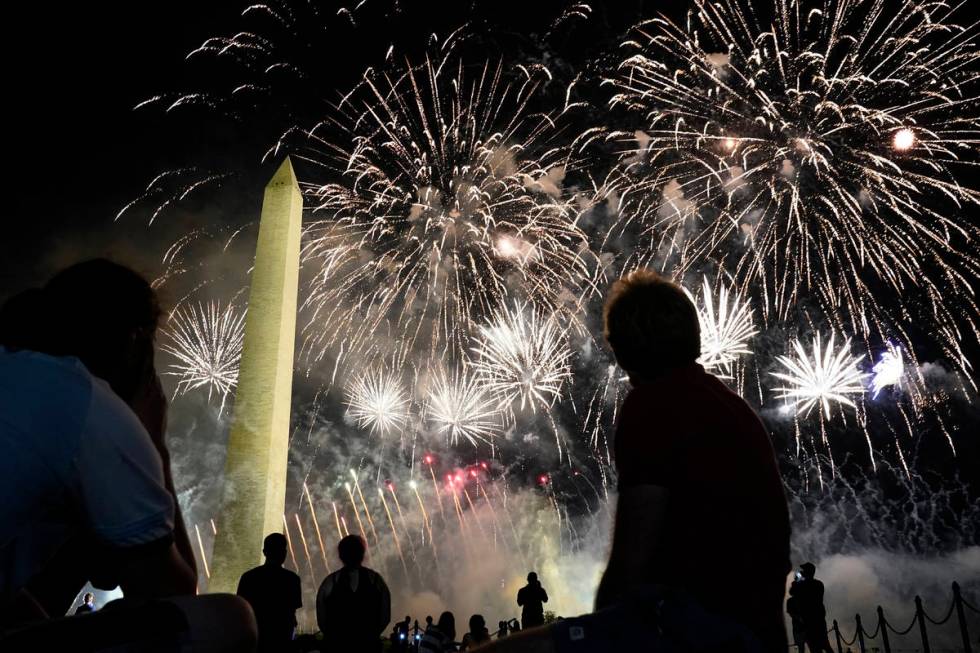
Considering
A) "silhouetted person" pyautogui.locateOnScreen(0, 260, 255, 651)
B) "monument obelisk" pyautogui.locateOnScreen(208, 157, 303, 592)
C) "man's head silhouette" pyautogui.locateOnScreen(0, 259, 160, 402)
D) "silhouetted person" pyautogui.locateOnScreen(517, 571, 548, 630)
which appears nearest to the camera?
"silhouetted person" pyautogui.locateOnScreen(0, 260, 255, 651)

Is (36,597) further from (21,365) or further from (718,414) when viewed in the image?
(718,414)

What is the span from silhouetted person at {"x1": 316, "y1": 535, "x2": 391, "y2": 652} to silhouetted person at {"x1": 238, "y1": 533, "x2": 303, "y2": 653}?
262 mm

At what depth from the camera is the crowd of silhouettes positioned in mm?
1462

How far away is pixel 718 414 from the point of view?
7.08 feet

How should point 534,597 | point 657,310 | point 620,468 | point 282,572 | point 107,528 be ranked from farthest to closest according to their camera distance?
1. point 534,597
2. point 282,572
3. point 657,310
4. point 620,468
5. point 107,528

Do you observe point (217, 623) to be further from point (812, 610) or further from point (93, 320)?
point (812, 610)

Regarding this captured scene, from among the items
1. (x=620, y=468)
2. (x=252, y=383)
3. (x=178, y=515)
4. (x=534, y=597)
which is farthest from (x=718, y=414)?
(x=252, y=383)

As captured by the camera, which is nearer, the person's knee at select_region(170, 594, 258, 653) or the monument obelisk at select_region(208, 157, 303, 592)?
the person's knee at select_region(170, 594, 258, 653)

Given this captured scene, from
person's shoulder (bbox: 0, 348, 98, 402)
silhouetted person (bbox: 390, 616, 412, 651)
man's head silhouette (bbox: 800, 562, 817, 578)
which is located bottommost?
silhouetted person (bbox: 390, 616, 412, 651)

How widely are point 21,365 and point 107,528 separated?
0.44m

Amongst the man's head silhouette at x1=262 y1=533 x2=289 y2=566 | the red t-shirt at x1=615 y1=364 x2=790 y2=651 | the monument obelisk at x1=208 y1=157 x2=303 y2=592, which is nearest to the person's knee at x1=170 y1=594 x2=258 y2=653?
the red t-shirt at x1=615 y1=364 x2=790 y2=651

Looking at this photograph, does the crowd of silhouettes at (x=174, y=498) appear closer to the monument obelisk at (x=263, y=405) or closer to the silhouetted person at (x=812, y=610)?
the silhouetted person at (x=812, y=610)

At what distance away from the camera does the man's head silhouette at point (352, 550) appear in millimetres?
5646

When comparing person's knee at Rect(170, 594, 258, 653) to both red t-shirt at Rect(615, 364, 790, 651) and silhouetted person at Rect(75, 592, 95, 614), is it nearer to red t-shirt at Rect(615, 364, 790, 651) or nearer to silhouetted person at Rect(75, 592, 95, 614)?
red t-shirt at Rect(615, 364, 790, 651)
